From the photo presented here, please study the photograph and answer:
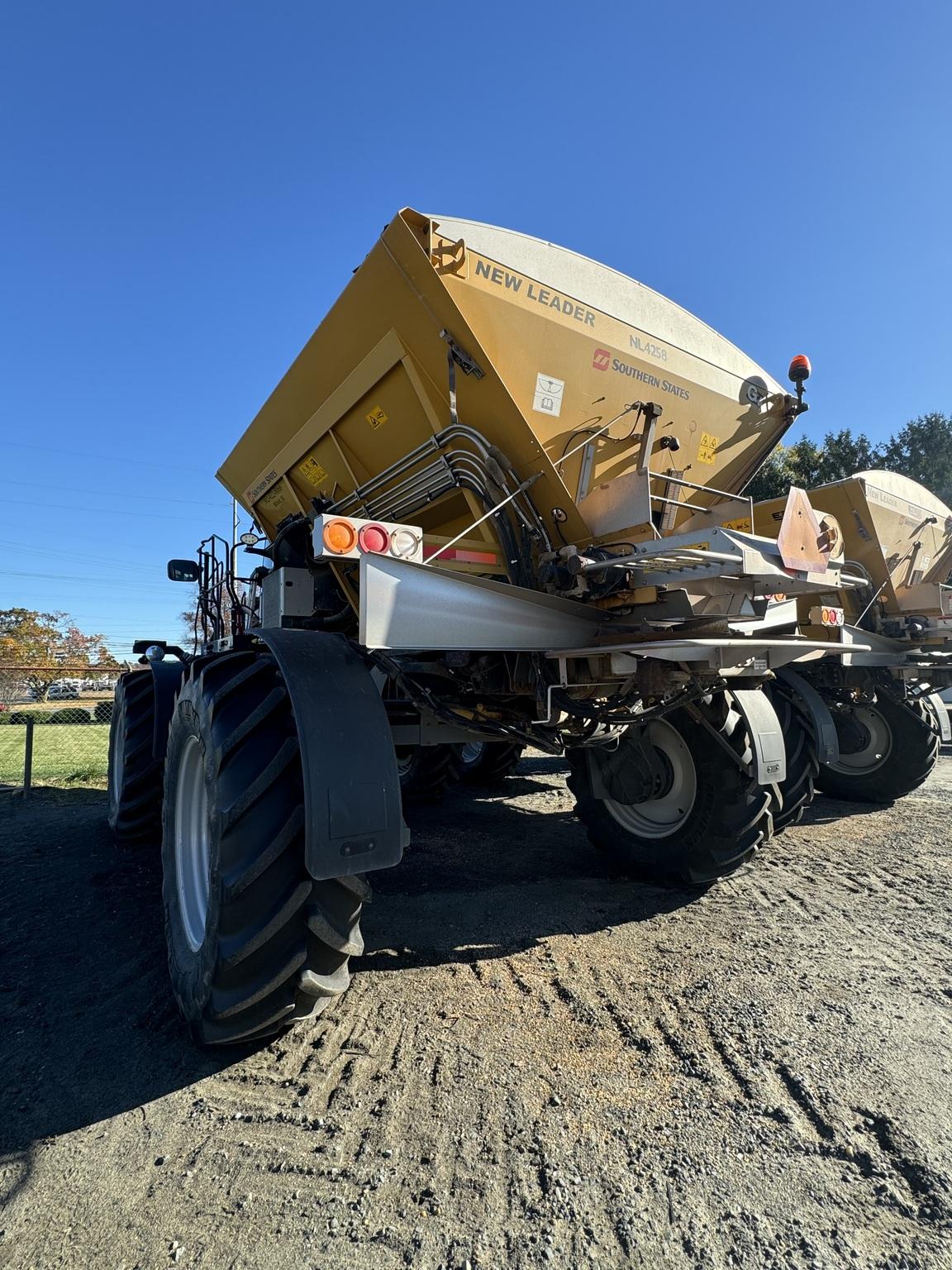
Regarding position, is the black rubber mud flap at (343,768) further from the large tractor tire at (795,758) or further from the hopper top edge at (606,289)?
the large tractor tire at (795,758)

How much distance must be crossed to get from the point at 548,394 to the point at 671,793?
8.46 feet

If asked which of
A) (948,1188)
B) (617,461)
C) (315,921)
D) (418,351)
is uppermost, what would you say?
(418,351)

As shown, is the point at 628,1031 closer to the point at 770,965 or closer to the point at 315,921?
the point at 770,965

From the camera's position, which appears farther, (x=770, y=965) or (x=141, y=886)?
(x=141, y=886)

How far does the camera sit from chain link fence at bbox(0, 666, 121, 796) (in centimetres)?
808

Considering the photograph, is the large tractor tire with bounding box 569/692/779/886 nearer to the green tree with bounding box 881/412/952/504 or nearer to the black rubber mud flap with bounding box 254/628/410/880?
the black rubber mud flap with bounding box 254/628/410/880

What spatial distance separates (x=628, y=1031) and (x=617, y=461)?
2.48 meters

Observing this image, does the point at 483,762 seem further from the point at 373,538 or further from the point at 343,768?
the point at 373,538

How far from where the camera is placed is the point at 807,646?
322cm

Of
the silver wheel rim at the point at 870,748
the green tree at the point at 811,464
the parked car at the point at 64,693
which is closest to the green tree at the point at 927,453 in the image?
the green tree at the point at 811,464

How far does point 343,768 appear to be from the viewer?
2289 millimetres

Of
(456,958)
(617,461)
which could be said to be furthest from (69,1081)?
(617,461)

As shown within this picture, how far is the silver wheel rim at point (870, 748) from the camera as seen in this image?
6.80 m

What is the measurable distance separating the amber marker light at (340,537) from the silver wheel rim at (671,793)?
246cm
